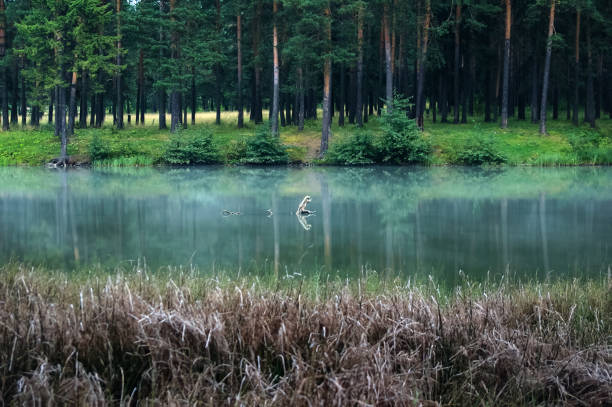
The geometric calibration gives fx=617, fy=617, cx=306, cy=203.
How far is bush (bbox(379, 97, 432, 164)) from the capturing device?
1260 inches

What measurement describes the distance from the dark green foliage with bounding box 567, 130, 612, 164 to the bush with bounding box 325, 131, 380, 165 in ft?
33.7

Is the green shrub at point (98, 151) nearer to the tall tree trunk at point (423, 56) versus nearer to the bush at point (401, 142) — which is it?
the bush at point (401, 142)

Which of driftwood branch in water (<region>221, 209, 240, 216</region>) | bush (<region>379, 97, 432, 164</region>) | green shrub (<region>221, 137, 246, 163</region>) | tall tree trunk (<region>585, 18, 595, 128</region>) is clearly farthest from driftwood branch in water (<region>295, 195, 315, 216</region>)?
tall tree trunk (<region>585, 18, 595, 128</region>)

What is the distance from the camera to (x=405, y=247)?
38.3ft

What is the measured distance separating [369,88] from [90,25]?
2186 cm

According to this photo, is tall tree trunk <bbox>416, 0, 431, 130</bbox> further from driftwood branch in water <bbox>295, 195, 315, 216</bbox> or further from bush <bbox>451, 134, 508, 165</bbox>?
driftwood branch in water <bbox>295, 195, 315, 216</bbox>

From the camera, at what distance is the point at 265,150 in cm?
3309

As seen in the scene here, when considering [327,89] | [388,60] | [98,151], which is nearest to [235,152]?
[327,89]

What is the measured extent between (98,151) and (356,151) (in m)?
14.4

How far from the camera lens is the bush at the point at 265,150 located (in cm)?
3312

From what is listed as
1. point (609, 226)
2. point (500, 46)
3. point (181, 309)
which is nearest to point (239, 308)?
point (181, 309)

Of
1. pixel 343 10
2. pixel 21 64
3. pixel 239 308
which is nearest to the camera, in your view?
pixel 239 308

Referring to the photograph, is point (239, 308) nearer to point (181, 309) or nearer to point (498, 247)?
point (181, 309)

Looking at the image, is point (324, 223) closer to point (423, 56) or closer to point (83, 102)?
point (423, 56)
